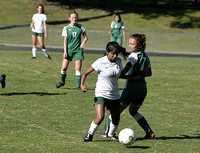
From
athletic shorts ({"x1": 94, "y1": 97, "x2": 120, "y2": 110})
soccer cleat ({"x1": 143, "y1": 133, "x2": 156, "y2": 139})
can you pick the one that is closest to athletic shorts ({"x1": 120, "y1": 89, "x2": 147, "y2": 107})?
athletic shorts ({"x1": 94, "y1": 97, "x2": 120, "y2": 110})

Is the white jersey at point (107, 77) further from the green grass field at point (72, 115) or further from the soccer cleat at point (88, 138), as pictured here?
the green grass field at point (72, 115)

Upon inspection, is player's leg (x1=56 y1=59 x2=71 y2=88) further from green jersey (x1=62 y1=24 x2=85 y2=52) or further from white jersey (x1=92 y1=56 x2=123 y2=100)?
white jersey (x1=92 y1=56 x2=123 y2=100)

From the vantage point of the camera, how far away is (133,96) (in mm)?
7781

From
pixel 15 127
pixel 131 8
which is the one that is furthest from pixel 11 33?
pixel 15 127

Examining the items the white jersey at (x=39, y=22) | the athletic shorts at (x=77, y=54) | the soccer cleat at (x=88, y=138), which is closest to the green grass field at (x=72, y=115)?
the soccer cleat at (x=88, y=138)

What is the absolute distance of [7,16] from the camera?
152ft

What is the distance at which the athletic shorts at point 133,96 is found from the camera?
775cm

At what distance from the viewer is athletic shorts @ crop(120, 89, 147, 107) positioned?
7.75m

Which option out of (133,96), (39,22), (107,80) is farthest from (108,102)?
(39,22)

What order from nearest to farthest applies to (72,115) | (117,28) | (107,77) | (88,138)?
1. (107,77)
2. (88,138)
3. (72,115)
4. (117,28)

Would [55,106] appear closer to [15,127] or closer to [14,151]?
[15,127]

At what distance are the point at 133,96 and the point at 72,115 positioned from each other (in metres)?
2.48

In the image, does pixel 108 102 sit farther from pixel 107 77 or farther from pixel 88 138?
pixel 88 138

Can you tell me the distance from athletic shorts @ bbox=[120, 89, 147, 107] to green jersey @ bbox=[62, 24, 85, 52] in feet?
18.2
